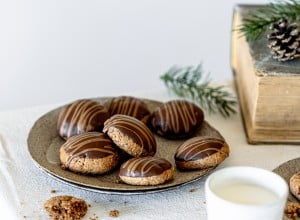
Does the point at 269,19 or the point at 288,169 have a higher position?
the point at 269,19

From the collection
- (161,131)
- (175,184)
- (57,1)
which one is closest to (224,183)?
(175,184)

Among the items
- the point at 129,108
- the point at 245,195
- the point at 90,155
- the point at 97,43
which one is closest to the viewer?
the point at 245,195

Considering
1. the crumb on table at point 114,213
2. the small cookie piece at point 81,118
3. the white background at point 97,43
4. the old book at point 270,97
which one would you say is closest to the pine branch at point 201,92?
the old book at point 270,97

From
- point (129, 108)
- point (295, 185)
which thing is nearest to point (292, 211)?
point (295, 185)

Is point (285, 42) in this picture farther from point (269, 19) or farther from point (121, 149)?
point (121, 149)

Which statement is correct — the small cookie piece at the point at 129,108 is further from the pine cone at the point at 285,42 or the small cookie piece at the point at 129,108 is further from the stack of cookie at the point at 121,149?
the pine cone at the point at 285,42

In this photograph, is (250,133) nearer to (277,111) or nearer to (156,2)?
(277,111)
